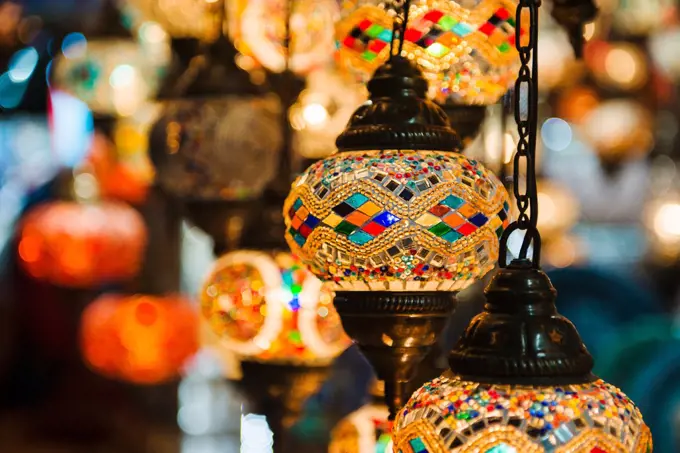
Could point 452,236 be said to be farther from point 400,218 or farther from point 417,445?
point 417,445

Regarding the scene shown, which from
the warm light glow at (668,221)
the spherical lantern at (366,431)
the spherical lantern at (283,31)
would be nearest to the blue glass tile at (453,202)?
the spherical lantern at (366,431)

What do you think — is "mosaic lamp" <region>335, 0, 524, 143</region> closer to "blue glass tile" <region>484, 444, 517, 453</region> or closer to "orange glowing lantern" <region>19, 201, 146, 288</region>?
"blue glass tile" <region>484, 444, 517, 453</region>

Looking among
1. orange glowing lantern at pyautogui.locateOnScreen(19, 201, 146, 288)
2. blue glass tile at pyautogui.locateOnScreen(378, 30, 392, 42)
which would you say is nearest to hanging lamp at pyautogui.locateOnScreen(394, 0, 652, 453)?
blue glass tile at pyautogui.locateOnScreen(378, 30, 392, 42)

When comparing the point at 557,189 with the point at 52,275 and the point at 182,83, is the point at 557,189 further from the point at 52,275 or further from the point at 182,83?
the point at 182,83

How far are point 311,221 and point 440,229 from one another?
13cm

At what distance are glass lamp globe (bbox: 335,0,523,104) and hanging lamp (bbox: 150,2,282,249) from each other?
650mm

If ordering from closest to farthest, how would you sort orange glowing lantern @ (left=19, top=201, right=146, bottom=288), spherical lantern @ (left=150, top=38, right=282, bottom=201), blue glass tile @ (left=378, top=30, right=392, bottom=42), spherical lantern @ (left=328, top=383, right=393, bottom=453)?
blue glass tile @ (left=378, top=30, right=392, bottom=42), spherical lantern @ (left=328, top=383, right=393, bottom=453), spherical lantern @ (left=150, top=38, right=282, bottom=201), orange glowing lantern @ (left=19, top=201, right=146, bottom=288)

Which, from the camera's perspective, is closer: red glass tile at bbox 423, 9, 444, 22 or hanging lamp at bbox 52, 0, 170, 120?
red glass tile at bbox 423, 9, 444, 22

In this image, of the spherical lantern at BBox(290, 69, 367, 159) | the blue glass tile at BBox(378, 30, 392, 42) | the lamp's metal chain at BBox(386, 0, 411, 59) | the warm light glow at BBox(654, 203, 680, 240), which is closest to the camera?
the lamp's metal chain at BBox(386, 0, 411, 59)

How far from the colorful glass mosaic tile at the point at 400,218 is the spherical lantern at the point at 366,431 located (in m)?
0.43

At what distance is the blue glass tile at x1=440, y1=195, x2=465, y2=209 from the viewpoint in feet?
3.42

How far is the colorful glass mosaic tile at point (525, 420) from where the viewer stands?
2.78 ft

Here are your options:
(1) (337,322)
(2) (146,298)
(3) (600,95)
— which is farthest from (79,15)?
(1) (337,322)

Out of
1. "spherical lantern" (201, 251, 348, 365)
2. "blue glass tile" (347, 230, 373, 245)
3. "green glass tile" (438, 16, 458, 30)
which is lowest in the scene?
"spherical lantern" (201, 251, 348, 365)
